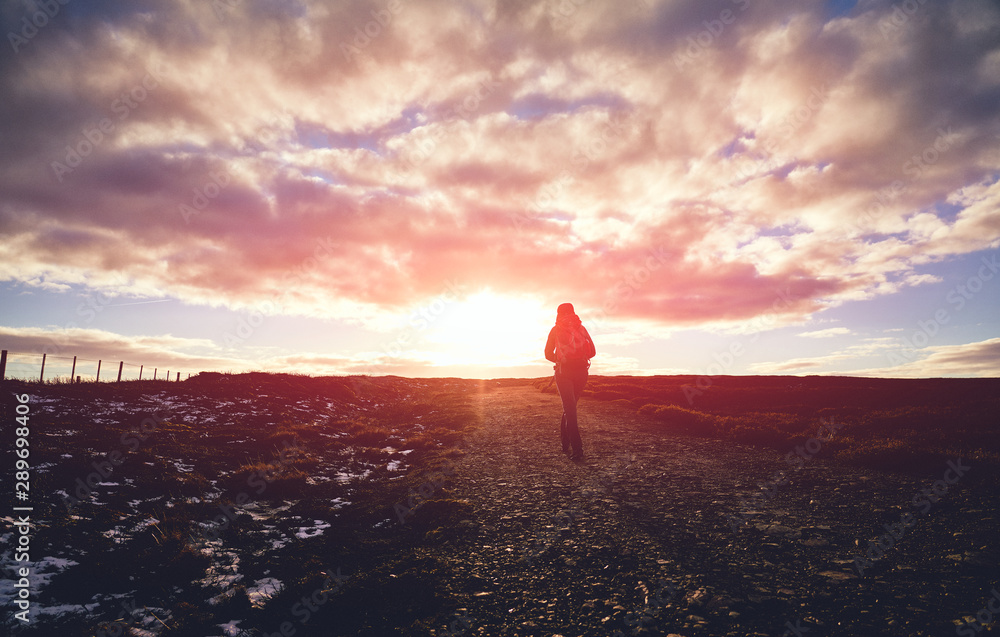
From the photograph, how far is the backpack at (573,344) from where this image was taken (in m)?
12.5

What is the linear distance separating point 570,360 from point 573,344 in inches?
18.4

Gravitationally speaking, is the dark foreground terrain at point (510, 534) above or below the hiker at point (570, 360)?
below

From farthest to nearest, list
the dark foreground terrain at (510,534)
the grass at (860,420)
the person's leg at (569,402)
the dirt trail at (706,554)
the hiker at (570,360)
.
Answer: the hiker at (570,360) → the person's leg at (569,402) → the grass at (860,420) → the dark foreground terrain at (510,534) → the dirt trail at (706,554)

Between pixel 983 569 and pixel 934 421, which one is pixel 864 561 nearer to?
pixel 983 569

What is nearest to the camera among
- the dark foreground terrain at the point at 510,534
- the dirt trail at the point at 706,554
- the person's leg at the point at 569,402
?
the dirt trail at the point at 706,554

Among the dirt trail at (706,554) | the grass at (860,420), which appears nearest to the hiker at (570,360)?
the dirt trail at (706,554)

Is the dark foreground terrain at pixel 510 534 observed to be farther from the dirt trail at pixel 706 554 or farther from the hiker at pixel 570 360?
the hiker at pixel 570 360

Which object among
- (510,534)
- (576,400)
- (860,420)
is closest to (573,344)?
(576,400)

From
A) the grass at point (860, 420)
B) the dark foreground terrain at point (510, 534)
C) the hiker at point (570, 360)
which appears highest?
the hiker at point (570, 360)

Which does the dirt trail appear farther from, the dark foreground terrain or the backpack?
the backpack

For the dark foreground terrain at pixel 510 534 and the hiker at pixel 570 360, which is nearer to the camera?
the dark foreground terrain at pixel 510 534

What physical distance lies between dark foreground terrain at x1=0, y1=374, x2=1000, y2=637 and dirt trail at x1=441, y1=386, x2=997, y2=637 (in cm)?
4

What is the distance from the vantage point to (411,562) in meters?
6.34

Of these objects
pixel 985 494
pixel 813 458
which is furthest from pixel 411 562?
pixel 813 458
